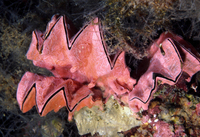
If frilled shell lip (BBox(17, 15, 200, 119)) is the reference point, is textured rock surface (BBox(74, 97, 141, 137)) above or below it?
below

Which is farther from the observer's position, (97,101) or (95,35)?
(97,101)

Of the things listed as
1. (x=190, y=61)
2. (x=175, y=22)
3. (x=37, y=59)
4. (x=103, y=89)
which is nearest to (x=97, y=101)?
(x=103, y=89)

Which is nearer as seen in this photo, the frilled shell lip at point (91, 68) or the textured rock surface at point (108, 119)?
the frilled shell lip at point (91, 68)

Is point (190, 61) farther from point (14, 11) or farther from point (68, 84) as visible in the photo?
point (14, 11)

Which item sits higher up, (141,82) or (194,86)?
(141,82)

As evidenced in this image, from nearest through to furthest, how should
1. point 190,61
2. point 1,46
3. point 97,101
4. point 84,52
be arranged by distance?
1. point 190,61
2. point 84,52
3. point 97,101
4. point 1,46

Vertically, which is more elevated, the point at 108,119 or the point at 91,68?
the point at 91,68

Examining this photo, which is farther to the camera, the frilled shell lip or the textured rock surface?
the textured rock surface

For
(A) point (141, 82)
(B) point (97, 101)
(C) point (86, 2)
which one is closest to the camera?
(A) point (141, 82)

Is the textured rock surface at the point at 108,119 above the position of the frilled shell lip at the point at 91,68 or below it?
below

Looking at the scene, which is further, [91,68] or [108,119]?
[108,119]

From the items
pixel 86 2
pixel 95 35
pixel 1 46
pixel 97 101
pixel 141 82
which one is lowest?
pixel 97 101
